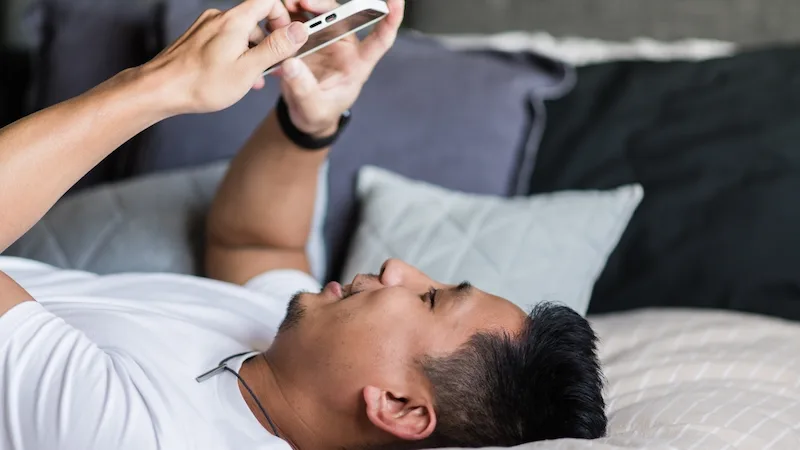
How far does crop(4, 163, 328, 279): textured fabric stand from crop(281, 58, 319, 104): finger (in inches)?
9.2

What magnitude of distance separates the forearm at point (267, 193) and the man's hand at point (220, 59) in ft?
1.46

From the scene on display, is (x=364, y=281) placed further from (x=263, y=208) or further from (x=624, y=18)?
(x=624, y=18)

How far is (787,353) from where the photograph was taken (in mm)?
1338

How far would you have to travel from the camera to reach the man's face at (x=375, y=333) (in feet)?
3.63

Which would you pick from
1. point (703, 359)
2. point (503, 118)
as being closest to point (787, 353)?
point (703, 359)

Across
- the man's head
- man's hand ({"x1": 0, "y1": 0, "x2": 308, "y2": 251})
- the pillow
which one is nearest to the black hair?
the man's head

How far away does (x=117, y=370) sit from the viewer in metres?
1.06

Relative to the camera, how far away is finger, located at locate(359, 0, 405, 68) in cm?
118

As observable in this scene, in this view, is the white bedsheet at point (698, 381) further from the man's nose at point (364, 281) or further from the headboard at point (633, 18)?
the headboard at point (633, 18)

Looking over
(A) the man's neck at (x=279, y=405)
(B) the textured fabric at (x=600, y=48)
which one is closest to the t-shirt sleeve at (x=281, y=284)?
(A) the man's neck at (x=279, y=405)

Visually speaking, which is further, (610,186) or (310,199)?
(610,186)

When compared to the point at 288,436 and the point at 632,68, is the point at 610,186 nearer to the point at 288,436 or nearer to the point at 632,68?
the point at 632,68

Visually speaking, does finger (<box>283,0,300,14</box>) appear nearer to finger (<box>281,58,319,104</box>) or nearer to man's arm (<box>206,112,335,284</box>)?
finger (<box>281,58,319,104</box>)

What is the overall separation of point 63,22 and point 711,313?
1447 mm
